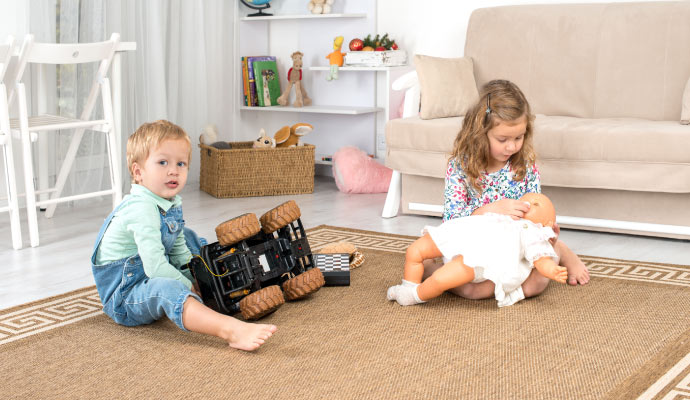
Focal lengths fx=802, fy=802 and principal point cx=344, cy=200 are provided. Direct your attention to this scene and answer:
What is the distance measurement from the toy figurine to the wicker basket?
→ 42 centimetres

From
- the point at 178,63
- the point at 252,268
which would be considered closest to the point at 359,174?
the point at 178,63

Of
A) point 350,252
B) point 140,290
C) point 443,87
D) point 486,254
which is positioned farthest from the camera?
point 443,87

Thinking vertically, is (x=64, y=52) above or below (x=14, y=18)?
below

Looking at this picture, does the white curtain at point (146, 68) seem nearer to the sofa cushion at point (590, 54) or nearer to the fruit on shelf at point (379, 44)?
the fruit on shelf at point (379, 44)

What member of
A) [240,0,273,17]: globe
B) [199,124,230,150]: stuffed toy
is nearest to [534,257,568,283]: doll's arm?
[199,124,230,150]: stuffed toy

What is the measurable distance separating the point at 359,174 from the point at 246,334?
2.07m

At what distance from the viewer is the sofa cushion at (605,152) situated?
96.5 inches

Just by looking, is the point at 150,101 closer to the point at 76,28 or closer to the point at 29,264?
the point at 76,28

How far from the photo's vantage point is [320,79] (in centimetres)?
413

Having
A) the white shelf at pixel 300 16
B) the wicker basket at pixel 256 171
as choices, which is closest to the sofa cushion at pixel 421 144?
the wicker basket at pixel 256 171

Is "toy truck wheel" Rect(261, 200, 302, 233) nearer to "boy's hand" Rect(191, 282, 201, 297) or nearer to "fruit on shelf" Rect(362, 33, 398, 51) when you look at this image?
"boy's hand" Rect(191, 282, 201, 297)

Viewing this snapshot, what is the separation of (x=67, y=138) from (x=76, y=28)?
1.45 feet

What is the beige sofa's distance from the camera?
99.3 inches

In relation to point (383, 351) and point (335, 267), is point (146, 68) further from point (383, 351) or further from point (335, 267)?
point (383, 351)
